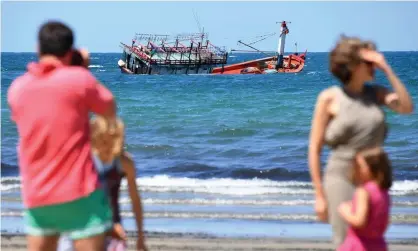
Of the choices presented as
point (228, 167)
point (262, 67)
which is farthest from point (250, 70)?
point (228, 167)

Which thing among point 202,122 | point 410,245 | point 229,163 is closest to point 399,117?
point 202,122

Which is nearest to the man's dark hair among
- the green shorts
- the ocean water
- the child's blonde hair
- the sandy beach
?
the child's blonde hair

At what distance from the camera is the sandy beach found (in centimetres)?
707

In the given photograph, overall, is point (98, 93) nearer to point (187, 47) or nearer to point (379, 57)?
point (379, 57)

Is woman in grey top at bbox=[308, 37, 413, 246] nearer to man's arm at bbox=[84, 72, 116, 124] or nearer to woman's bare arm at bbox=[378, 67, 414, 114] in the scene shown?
woman's bare arm at bbox=[378, 67, 414, 114]

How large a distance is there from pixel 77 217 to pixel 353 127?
1402 millimetres

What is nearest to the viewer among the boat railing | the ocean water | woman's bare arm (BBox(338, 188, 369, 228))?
woman's bare arm (BBox(338, 188, 369, 228))

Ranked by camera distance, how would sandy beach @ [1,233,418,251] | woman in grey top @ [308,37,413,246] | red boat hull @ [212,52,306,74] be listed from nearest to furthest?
1. woman in grey top @ [308,37,413,246]
2. sandy beach @ [1,233,418,251]
3. red boat hull @ [212,52,306,74]

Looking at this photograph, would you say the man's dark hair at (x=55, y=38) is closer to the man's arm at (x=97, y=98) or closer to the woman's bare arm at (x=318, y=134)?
the man's arm at (x=97, y=98)

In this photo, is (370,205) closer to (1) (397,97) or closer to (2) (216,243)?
(1) (397,97)

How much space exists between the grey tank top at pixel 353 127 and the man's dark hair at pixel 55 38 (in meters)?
1.35

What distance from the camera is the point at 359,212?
4.00 m

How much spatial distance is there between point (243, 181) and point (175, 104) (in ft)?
64.0

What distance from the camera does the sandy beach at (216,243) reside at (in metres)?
7.07
